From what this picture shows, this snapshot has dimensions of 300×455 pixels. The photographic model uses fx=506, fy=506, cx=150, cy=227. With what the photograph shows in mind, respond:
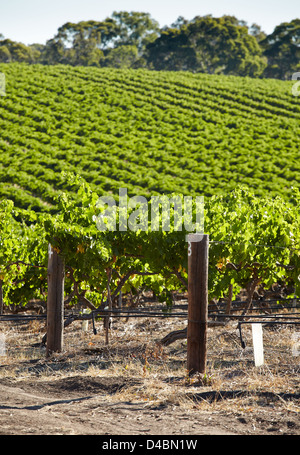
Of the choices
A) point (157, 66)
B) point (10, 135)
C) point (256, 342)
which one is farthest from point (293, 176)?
point (157, 66)

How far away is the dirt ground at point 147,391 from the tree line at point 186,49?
76244 millimetres

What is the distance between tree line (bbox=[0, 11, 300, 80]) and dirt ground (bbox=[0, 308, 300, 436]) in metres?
76.2

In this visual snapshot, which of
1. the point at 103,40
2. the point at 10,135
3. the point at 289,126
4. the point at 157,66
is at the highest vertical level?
the point at 103,40

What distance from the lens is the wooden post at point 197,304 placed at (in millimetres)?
5859

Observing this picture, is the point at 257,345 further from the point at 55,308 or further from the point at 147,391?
the point at 55,308

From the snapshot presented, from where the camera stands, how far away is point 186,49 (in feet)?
259

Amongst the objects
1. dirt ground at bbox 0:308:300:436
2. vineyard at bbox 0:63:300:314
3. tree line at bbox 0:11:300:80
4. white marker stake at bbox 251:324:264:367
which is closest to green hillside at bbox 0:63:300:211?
vineyard at bbox 0:63:300:314

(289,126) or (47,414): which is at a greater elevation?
(289,126)

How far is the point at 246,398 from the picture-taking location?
16.4ft

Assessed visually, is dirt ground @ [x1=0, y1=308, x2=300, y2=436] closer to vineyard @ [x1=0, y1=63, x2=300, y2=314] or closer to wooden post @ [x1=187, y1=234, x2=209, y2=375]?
wooden post @ [x1=187, y1=234, x2=209, y2=375]

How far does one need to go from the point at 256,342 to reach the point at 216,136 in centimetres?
3255

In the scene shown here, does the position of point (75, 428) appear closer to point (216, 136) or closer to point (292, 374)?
point (292, 374)

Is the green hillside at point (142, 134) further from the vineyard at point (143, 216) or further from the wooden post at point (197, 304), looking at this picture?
the wooden post at point (197, 304)

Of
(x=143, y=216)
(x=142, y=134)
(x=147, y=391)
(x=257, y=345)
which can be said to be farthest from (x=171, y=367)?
(x=142, y=134)
